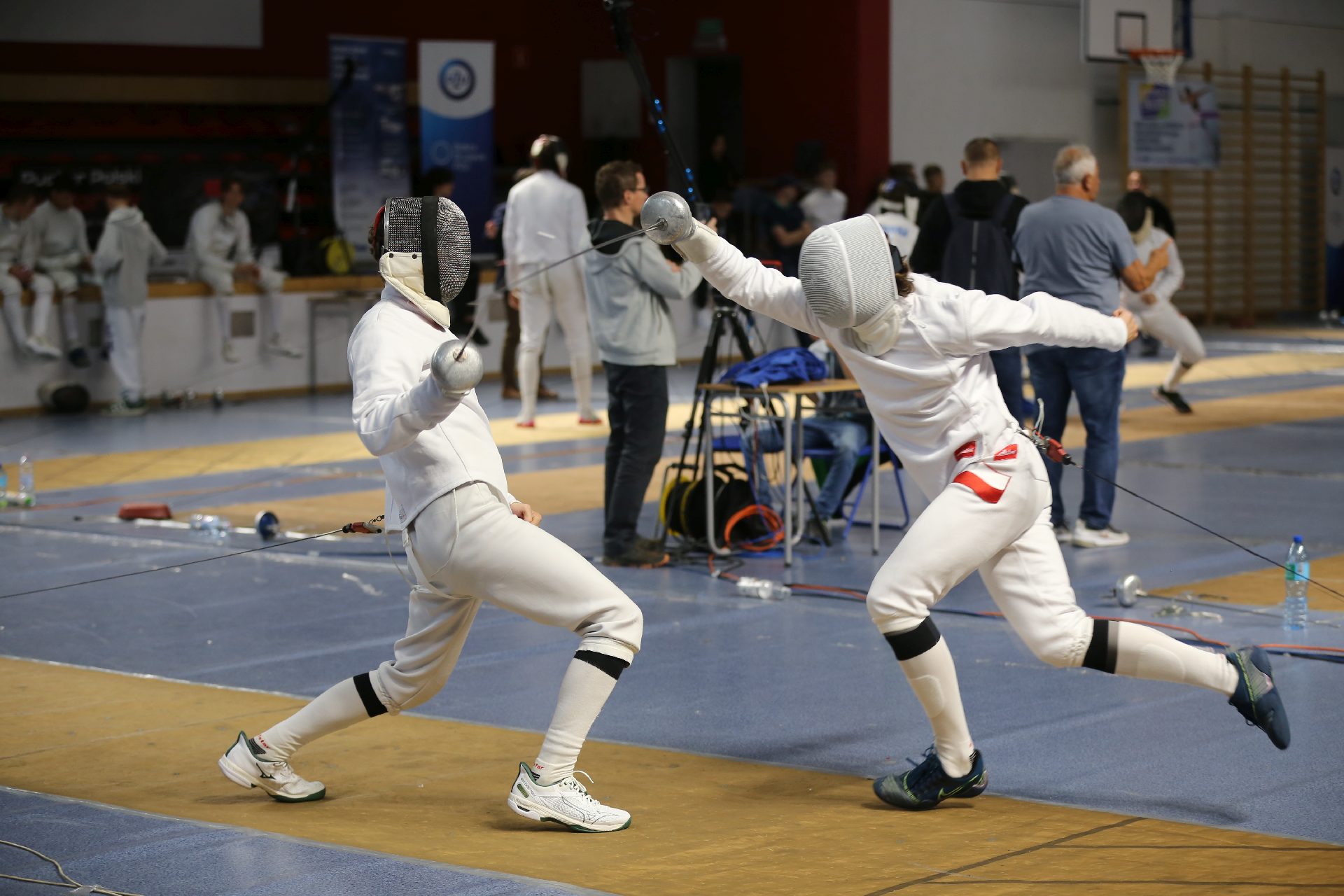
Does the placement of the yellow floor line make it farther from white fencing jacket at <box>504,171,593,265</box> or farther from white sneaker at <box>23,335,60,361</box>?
white sneaker at <box>23,335,60,361</box>

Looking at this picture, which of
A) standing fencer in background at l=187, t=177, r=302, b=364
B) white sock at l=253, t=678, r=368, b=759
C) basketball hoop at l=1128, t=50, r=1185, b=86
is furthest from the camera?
basketball hoop at l=1128, t=50, r=1185, b=86

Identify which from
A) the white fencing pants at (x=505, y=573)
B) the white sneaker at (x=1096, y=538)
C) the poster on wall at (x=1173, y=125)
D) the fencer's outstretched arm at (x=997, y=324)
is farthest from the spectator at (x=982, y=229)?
the poster on wall at (x=1173, y=125)

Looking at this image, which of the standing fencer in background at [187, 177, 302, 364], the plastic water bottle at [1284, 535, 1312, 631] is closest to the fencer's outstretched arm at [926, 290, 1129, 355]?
the plastic water bottle at [1284, 535, 1312, 631]

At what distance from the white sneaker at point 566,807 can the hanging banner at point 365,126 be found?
12.3m

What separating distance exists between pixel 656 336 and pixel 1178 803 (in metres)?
3.58

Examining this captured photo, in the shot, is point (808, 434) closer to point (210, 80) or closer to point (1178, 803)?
point (1178, 803)

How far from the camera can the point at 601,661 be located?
3.93 meters

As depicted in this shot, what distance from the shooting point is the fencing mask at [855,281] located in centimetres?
400

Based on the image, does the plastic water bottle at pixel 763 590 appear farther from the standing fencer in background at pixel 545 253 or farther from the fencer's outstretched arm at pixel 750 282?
the standing fencer in background at pixel 545 253

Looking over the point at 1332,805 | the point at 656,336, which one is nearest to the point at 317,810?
the point at 1332,805

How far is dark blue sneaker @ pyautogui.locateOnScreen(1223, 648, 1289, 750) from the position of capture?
13.5ft

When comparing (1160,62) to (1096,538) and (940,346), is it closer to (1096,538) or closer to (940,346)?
(1096,538)

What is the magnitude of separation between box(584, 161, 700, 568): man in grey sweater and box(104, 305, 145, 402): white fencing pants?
7.29 m

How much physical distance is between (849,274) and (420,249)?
0.99 metres
